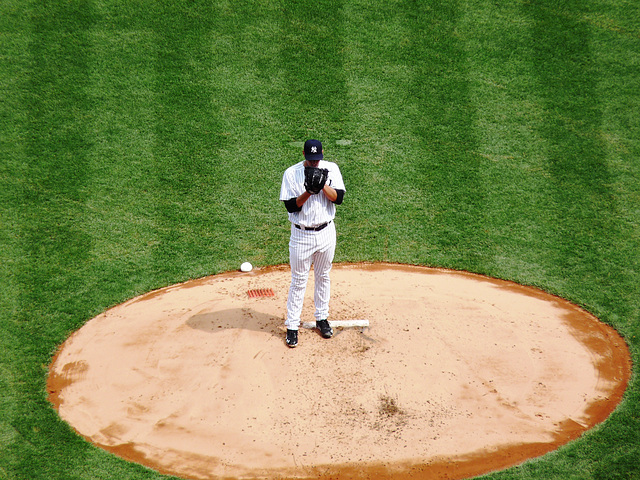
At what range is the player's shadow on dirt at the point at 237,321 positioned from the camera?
711cm


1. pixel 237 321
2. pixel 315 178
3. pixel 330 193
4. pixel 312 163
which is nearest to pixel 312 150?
pixel 312 163

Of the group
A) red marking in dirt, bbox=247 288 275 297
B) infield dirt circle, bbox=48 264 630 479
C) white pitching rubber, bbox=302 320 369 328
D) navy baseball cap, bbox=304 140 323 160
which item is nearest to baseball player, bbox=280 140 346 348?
navy baseball cap, bbox=304 140 323 160

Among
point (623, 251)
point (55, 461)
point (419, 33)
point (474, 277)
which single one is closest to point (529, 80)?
point (419, 33)

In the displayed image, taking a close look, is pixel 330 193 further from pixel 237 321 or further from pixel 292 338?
pixel 237 321

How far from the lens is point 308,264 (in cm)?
670

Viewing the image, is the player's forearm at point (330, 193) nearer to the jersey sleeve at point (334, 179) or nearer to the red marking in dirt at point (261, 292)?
the jersey sleeve at point (334, 179)

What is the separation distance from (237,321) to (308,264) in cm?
120

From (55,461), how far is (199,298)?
8.88 feet

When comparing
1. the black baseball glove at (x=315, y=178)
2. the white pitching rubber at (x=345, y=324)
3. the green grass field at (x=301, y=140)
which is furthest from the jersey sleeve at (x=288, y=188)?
the green grass field at (x=301, y=140)

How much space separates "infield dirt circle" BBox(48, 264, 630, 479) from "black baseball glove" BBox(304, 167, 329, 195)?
5.89 ft

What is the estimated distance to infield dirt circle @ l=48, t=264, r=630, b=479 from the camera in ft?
18.4

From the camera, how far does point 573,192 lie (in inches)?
383

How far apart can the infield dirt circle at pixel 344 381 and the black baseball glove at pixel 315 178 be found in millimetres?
1795

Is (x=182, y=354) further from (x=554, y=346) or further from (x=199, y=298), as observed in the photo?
(x=554, y=346)
